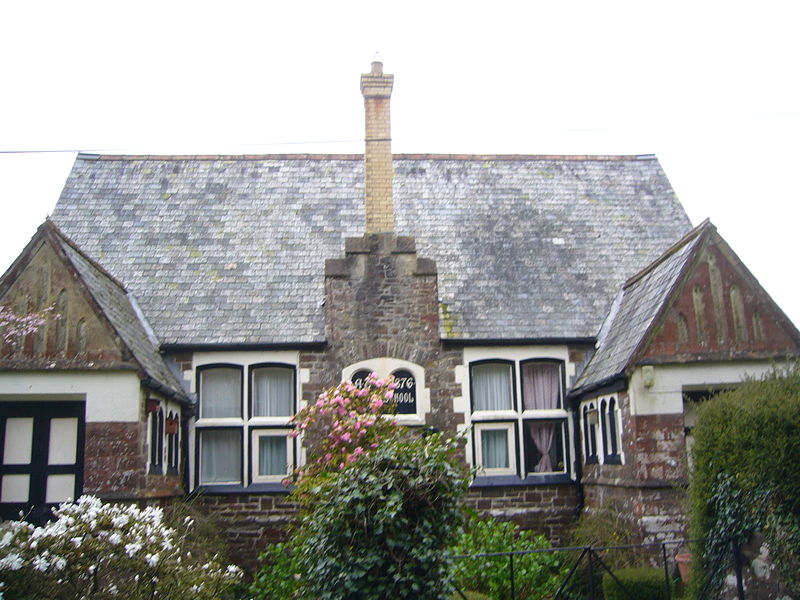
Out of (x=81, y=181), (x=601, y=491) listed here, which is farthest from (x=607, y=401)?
(x=81, y=181)

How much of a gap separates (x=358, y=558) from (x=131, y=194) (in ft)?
41.5

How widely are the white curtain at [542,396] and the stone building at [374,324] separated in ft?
0.13

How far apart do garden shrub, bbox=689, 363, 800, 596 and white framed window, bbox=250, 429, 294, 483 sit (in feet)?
23.8

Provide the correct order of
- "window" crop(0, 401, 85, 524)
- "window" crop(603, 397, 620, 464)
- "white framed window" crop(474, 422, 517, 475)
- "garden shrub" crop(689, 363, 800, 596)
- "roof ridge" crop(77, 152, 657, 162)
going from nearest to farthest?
1. "garden shrub" crop(689, 363, 800, 596)
2. "window" crop(0, 401, 85, 524)
3. "window" crop(603, 397, 620, 464)
4. "white framed window" crop(474, 422, 517, 475)
5. "roof ridge" crop(77, 152, 657, 162)

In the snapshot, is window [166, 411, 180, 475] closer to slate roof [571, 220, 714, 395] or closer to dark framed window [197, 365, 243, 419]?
dark framed window [197, 365, 243, 419]

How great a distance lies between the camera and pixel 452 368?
15.3 m

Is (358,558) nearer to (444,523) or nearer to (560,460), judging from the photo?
(444,523)

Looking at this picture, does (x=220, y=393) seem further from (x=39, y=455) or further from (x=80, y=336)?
(x=80, y=336)

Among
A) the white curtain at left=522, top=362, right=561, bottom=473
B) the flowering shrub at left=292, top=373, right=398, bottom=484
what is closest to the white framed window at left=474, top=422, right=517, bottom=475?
the white curtain at left=522, top=362, right=561, bottom=473

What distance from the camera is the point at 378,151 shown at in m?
16.6

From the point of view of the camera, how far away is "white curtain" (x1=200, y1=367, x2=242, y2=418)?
15.3m

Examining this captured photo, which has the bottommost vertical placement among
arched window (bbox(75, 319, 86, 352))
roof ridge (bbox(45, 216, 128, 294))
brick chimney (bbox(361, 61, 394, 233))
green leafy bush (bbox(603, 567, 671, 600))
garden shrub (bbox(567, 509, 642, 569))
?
green leafy bush (bbox(603, 567, 671, 600))

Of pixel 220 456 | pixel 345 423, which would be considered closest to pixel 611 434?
pixel 345 423

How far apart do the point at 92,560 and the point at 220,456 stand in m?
6.55
